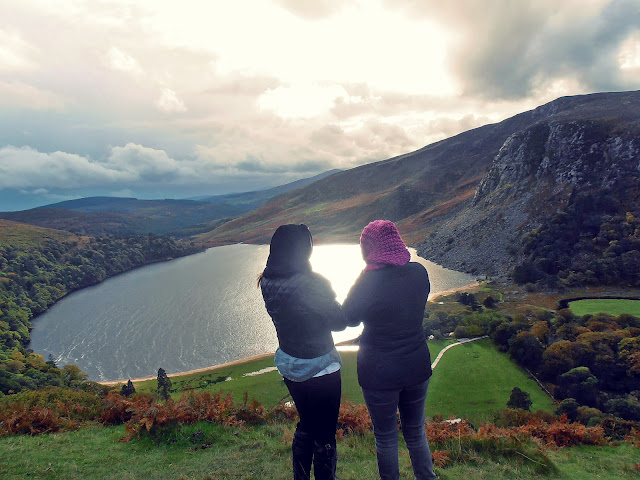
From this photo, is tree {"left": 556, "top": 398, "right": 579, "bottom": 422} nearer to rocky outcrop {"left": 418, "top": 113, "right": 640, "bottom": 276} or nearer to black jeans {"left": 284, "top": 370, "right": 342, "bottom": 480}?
black jeans {"left": 284, "top": 370, "right": 342, "bottom": 480}

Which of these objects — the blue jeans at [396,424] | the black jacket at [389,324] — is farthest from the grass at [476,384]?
the black jacket at [389,324]

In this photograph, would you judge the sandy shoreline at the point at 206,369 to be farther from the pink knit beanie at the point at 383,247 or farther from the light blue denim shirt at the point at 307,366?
the pink knit beanie at the point at 383,247

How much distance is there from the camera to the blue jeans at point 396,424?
377cm

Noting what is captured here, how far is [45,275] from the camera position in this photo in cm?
7581

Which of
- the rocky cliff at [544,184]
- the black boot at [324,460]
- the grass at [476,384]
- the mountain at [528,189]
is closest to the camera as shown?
the black boot at [324,460]

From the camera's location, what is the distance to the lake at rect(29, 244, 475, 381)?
39.1 m

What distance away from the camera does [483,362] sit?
79.7 ft

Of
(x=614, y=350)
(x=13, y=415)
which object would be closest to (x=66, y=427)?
(x=13, y=415)

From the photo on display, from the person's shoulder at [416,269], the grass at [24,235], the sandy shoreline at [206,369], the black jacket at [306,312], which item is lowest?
the sandy shoreline at [206,369]

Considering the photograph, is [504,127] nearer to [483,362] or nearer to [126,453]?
[483,362]

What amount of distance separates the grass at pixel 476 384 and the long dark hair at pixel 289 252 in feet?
55.3

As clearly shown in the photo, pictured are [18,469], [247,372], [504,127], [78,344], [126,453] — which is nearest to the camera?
[18,469]

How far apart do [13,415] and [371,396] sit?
8.51 m

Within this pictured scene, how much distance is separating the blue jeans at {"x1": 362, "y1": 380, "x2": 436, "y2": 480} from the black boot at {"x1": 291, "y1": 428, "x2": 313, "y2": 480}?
78 cm
